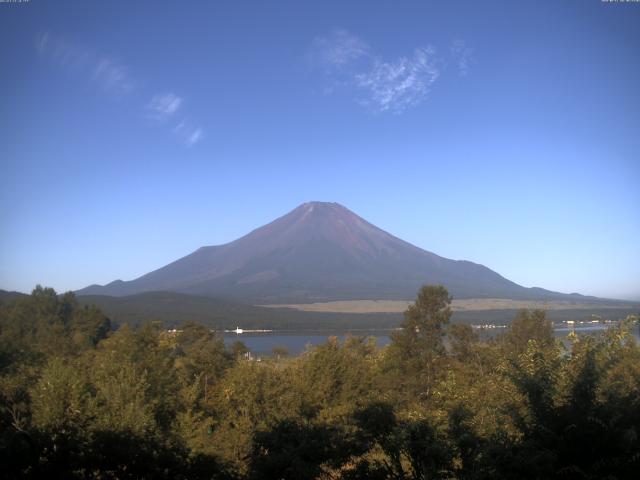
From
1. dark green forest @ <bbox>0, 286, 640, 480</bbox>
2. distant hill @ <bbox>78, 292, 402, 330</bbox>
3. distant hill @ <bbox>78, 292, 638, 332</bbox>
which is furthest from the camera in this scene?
distant hill @ <bbox>78, 292, 402, 330</bbox>

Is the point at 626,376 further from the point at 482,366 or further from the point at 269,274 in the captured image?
the point at 269,274

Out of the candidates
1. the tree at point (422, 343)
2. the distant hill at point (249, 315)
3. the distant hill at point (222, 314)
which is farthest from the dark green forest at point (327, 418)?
the distant hill at point (249, 315)

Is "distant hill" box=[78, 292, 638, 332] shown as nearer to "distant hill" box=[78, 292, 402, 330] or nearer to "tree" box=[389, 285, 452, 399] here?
"distant hill" box=[78, 292, 402, 330]

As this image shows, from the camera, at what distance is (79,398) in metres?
13.3

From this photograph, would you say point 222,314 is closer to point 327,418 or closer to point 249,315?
point 249,315

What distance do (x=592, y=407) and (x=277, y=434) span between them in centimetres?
586

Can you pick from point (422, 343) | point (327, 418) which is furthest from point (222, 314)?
point (327, 418)

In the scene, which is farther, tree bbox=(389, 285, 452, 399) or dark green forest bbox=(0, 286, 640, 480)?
tree bbox=(389, 285, 452, 399)

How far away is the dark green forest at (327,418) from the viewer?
6980 mm

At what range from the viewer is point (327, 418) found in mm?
15336

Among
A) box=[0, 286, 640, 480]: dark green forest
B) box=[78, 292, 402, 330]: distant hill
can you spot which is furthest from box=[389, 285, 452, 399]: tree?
box=[78, 292, 402, 330]: distant hill

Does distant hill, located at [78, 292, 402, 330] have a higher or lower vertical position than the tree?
lower

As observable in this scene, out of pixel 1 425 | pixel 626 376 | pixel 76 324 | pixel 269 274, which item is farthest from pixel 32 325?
pixel 269 274

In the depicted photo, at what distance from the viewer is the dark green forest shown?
22.9ft
